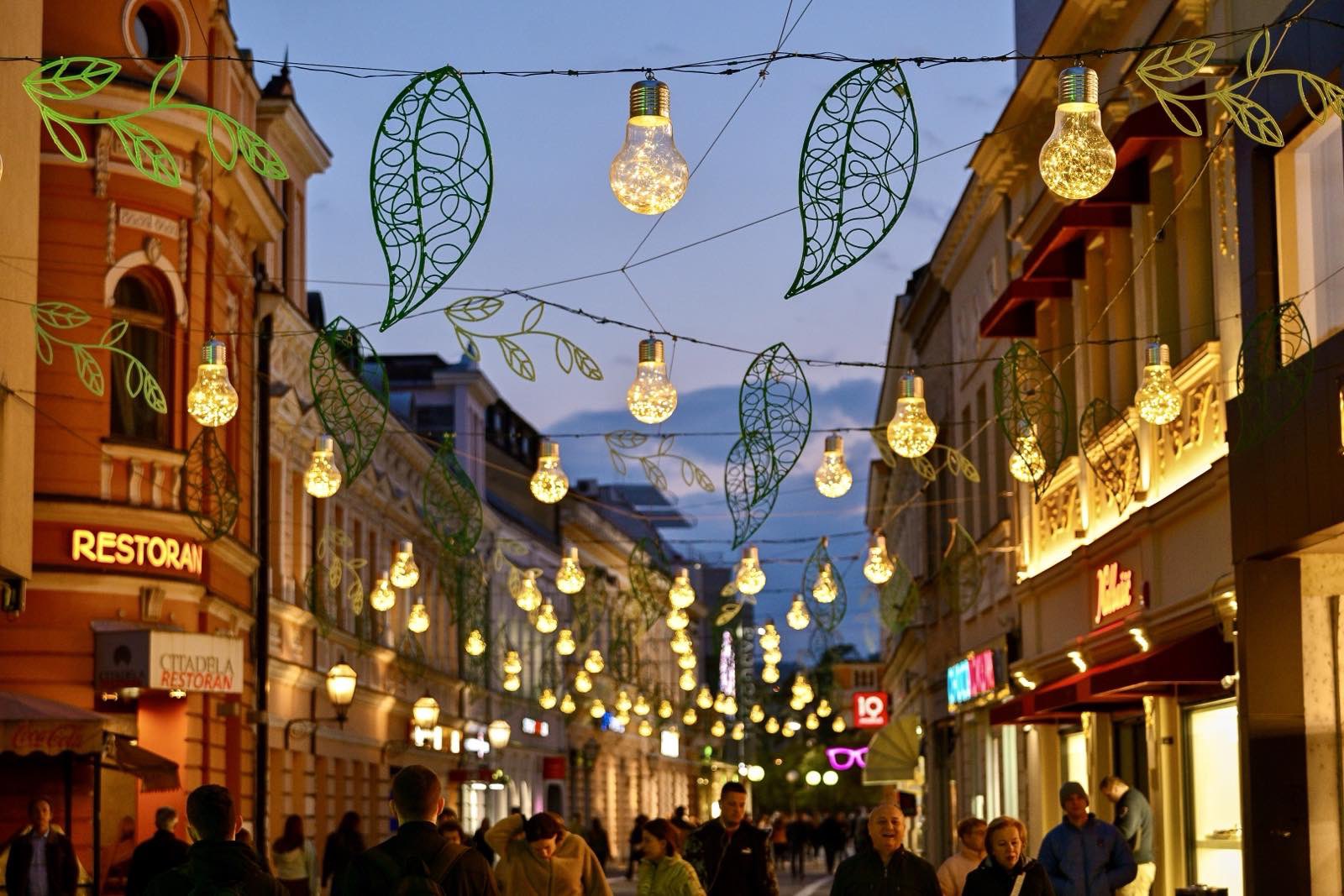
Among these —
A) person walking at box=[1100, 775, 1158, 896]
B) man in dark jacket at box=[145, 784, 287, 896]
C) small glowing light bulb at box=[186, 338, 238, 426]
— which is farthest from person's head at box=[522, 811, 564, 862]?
person walking at box=[1100, 775, 1158, 896]

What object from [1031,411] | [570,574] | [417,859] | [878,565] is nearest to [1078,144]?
[417,859]

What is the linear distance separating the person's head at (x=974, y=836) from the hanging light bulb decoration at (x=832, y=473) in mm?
6497

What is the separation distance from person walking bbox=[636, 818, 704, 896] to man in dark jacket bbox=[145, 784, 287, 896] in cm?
566

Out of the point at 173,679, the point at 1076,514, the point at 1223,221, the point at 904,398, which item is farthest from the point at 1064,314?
the point at 173,679

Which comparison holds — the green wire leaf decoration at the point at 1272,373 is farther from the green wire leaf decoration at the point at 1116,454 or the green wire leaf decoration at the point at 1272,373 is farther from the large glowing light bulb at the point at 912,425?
the green wire leaf decoration at the point at 1116,454

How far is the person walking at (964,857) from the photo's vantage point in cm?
1337

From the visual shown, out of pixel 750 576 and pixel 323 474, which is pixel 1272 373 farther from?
pixel 750 576

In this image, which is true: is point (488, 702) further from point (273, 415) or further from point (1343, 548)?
point (1343, 548)

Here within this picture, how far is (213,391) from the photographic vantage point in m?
15.7

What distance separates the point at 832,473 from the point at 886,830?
9021mm

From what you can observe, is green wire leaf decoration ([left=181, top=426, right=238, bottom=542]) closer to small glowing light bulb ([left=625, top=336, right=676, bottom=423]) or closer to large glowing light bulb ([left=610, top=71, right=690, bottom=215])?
small glowing light bulb ([left=625, top=336, right=676, bottom=423])

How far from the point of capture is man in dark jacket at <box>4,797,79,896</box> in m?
17.5

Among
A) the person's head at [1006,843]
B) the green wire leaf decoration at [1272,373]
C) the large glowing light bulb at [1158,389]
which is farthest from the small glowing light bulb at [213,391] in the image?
the green wire leaf decoration at [1272,373]

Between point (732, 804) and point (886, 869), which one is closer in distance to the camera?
point (886, 869)
